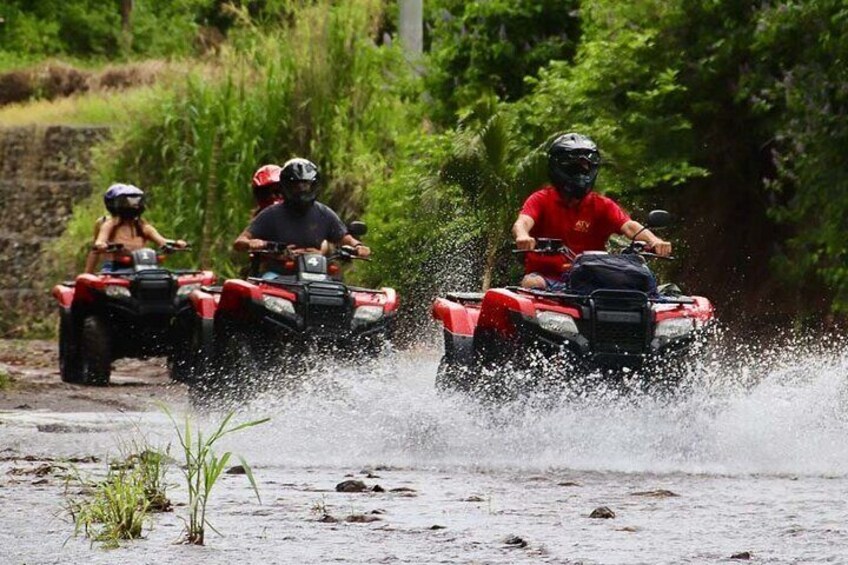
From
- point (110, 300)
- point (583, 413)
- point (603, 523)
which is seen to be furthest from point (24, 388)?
point (603, 523)

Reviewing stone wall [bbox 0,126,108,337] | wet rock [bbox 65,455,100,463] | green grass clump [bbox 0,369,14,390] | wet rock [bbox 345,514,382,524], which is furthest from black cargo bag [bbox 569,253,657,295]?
stone wall [bbox 0,126,108,337]

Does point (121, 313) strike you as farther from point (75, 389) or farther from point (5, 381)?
point (5, 381)

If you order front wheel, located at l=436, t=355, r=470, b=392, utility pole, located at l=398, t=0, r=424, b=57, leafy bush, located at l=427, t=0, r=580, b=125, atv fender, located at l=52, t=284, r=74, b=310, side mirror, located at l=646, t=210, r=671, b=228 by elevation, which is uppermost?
utility pole, located at l=398, t=0, r=424, b=57

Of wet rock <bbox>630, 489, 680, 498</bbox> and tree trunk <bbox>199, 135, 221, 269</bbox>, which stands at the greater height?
tree trunk <bbox>199, 135, 221, 269</bbox>

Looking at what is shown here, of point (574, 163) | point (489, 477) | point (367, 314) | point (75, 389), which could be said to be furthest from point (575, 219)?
point (75, 389)

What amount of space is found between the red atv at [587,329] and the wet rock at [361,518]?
10.5 ft

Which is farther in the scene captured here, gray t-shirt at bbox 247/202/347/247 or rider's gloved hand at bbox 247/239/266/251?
gray t-shirt at bbox 247/202/347/247

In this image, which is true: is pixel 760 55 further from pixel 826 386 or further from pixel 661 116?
pixel 826 386

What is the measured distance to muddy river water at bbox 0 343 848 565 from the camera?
24.8 ft

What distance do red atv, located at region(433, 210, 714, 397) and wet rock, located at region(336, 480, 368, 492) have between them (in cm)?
212

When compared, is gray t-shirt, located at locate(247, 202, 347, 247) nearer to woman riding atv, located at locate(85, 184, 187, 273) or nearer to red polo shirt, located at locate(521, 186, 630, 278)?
red polo shirt, located at locate(521, 186, 630, 278)

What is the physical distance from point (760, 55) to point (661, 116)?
4.01 ft

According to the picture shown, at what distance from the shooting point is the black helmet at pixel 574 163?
12.7 meters

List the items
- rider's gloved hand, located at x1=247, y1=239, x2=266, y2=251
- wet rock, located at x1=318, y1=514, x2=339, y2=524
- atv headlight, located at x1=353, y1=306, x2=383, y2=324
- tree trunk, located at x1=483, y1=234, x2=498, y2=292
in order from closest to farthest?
wet rock, located at x1=318, y1=514, x2=339, y2=524 → atv headlight, located at x1=353, y1=306, x2=383, y2=324 → rider's gloved hand, located at x1=247, y1=239, x2=266, y2=251 → tree trunk, located at x1=483, y1=234, x2=498, y2=292
